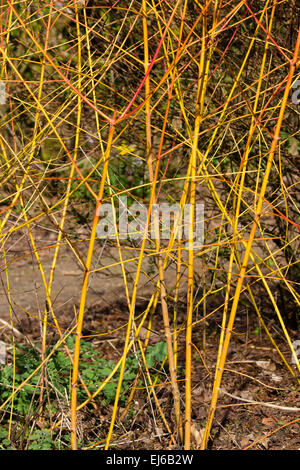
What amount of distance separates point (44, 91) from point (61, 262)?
110 inches

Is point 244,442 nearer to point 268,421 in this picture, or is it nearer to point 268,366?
point 268,421

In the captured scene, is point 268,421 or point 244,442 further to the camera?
point 268,421

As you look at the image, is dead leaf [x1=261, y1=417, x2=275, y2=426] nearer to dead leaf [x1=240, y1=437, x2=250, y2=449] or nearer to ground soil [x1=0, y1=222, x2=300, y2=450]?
ground soil [x1=0, y1=222, x2=300, y2=450]

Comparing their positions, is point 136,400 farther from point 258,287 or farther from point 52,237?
point 52,237

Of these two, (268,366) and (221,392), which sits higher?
(221,392)

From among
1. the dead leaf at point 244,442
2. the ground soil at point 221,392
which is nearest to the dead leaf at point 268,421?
the ground soil at point 221,392

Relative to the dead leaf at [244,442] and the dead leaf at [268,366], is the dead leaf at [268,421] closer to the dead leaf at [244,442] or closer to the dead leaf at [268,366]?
the dead leaf at [244,442]

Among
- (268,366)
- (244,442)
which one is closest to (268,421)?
(244,442)

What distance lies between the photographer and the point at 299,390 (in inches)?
119

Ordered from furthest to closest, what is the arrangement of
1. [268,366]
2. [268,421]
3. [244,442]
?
[268,366] → [268,421] → [244,442]

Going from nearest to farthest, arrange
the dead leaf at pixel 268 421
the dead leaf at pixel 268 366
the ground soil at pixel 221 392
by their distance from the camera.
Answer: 1. the ground soil at pixel 221 392
2. the dead leaf at pixel 268 421
3. the dead leaf at pixel 268 366

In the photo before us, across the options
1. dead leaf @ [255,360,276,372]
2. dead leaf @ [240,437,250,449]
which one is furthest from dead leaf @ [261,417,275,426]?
dead leaf @ [255,360,276,372]

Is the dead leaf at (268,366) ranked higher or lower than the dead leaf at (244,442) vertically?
higher

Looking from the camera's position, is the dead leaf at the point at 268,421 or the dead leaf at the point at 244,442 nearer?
the dead leaf at the point at 244,442
